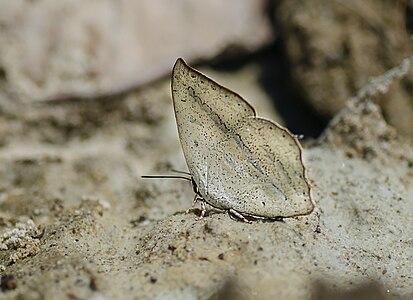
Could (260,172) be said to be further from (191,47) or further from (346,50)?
(191,47)

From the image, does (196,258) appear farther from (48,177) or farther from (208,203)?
(48,177)

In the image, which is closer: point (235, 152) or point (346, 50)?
point (235, 152)

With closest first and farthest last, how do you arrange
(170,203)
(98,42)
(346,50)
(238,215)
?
1. (238,215)
2. (170,203)
3. (346,50)
4. (98,42)

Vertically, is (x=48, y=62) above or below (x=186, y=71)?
below

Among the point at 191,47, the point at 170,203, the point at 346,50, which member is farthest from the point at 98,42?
the point at 346,50

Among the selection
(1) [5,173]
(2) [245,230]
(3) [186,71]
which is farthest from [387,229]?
(1) [5,173]

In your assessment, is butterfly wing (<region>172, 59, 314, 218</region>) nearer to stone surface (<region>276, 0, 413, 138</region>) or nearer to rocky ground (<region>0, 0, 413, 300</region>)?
rocky ground (<region>0, 0, 413, 300</region>)

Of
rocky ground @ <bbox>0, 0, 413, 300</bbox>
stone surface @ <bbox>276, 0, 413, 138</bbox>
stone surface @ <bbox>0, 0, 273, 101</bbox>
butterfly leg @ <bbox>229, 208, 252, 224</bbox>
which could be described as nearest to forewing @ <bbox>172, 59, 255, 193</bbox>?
butterfly leg @ <bbox>229, 208, 252, 224</bbox>

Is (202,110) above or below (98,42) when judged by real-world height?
above

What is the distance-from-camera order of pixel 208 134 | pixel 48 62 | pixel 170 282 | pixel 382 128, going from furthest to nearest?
1. pixel 48 62
2. pixel 382 128
3. pixel 208 134
4. pixel 170 282
